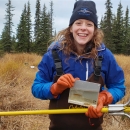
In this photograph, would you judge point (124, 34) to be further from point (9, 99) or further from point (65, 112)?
point (65, 112)

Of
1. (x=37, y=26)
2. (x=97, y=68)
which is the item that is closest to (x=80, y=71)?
(x=97, y=68)

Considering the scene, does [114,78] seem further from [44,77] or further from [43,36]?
[43,36]

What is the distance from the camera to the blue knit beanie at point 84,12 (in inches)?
81.7

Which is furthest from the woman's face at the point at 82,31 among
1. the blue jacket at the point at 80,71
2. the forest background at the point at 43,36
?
the forest background at the point at 43,36

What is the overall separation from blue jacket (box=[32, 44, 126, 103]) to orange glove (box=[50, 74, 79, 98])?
0.09 metres

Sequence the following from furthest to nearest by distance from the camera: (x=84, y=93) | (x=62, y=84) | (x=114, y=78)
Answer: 1. (x=114, y=78)
2. (x=84, y=93)
3. (x=62, y=84)

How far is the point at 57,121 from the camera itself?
212 centimetres

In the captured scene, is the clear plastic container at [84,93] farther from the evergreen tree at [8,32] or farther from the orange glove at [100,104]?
the evergreen tree at [8,32]

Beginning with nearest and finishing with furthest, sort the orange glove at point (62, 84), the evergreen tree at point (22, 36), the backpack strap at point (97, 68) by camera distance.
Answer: the orange glove at point (62, 84)
the backpack strap at point (97, 68)
the evergreen tree at point (22, 36)

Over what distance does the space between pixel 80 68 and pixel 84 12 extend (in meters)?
0.43

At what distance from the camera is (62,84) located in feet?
6.07

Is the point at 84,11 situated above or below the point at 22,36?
below

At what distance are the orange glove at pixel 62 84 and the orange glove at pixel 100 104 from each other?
0.71ft

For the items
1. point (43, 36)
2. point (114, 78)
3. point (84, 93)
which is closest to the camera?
point (84, 93)
